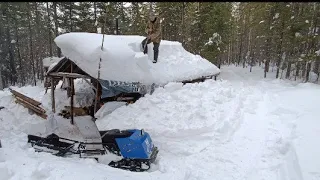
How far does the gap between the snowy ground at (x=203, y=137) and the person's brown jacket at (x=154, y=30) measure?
2766mm

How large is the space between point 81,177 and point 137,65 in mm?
6842

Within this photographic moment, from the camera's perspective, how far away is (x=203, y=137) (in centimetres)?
886

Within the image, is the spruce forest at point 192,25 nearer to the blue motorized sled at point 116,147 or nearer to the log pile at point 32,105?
the log pile at point 32,105

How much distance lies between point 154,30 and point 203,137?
6379mm

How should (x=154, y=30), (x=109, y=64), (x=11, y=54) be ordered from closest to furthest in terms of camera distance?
1. (x=109, y=64)
2. (x=154, y=30)
3. (x=11, y=54)

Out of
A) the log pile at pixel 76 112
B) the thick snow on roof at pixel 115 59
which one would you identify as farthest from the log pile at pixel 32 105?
the thick snow on roof at pixel 115 59

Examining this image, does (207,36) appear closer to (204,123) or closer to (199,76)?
(199,76)

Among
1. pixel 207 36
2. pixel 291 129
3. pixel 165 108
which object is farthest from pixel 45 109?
pixel 207 36

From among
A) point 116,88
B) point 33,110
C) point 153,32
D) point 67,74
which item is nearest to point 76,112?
point 67,74

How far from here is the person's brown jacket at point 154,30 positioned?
1295 cm

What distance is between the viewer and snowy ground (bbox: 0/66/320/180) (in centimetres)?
618

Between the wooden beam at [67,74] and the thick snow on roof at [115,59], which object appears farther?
the wooden beam at [67,74]

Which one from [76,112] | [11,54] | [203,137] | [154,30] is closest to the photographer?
[203,137]

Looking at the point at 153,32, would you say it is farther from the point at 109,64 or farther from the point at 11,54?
the point at 11,54
